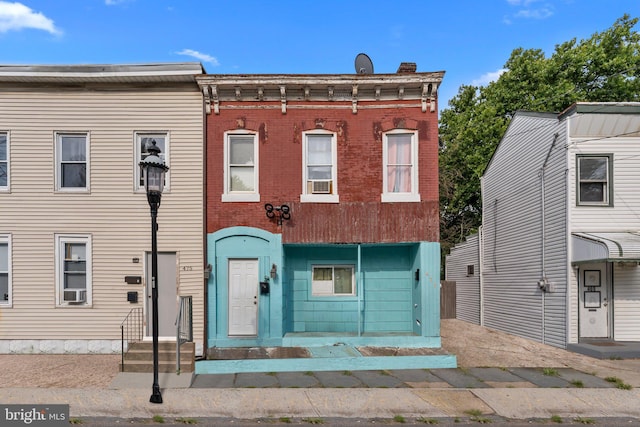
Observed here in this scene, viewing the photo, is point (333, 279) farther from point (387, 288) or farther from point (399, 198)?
point (399, 198)

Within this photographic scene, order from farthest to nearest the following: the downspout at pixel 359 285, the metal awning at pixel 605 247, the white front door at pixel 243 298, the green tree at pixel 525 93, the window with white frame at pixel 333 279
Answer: the green tree at pixel 525 93, the window with white frame at pixel 333 279, the white front door at pixel 243 298, the downspout at pixel 359 285, the metal awning at pixel 605 247

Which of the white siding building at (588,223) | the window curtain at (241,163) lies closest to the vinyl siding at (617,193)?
the white siding building at (588,223)

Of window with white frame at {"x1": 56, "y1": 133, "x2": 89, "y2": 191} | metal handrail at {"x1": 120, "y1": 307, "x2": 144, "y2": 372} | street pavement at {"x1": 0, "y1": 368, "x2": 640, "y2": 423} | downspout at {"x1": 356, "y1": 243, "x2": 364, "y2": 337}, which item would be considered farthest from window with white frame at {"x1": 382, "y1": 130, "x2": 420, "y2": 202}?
window with white frame at {"x1": 56, "y1": 133, "x2": 89, "y2": 191}

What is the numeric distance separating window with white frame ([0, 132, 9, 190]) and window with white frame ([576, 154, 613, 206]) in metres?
15.0

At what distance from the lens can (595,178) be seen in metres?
11.7

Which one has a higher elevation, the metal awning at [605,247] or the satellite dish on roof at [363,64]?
the satellite dish on roof at [363,64]

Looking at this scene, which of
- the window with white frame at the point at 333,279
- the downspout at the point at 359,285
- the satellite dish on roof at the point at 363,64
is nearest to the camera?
the downspout at the point at 359,285

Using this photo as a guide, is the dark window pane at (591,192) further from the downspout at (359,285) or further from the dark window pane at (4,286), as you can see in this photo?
the dark window pane at (4,286)

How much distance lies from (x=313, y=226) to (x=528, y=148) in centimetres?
781

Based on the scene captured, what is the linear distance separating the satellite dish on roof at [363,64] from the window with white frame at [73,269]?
8521 millimetres

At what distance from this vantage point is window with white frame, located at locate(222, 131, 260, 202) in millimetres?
10969

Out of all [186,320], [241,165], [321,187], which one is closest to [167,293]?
[186,320]

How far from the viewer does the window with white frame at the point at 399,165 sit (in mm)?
11000

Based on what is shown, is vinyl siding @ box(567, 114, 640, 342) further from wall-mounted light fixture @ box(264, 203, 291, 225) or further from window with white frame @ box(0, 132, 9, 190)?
window with white frame @ box(0, 132, 9, 190)
